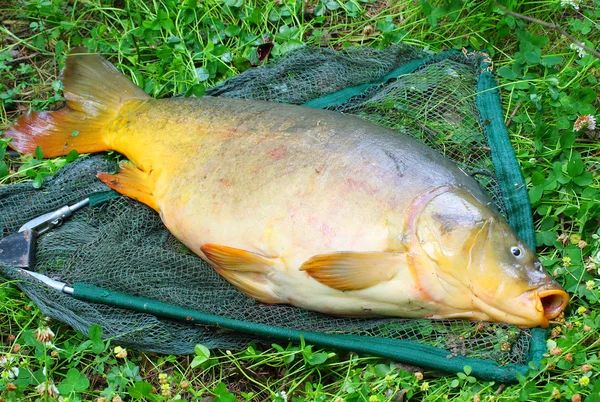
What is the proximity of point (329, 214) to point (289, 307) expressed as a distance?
49 centimetres

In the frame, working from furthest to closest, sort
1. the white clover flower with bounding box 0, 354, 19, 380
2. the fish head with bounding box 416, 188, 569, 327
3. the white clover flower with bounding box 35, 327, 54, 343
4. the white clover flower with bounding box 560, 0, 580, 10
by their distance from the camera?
the white clover flower with bounding box 560, 0, 580, 10, the white clover flower with bounding box 35, 327, 54, 343, the white clover flower with bounding box 0, 354, 19, 380, the fish head with bounding box 416, 188, 569, 327

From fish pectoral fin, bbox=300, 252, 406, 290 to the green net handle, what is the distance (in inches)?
10.8

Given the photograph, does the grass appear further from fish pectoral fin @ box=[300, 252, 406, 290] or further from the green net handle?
fish pectoral fin @ box=[300, 252, 406, 290]

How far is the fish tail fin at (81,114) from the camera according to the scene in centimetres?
369

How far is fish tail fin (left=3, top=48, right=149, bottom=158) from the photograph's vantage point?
12.1ft

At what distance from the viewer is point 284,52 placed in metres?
4.25

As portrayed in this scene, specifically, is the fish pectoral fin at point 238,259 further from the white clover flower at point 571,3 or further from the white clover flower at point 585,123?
the white clover flower at point 571,3

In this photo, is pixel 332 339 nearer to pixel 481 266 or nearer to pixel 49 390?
pixel 481 266

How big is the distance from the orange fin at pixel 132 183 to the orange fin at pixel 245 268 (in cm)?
49

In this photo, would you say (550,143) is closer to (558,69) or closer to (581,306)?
(558,69)

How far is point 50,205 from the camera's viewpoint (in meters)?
3.51

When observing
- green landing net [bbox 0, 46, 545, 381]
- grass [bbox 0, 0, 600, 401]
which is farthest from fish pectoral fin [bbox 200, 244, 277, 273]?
grass [bbox 0, 0, 600, 401]

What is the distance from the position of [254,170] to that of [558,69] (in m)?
1.88

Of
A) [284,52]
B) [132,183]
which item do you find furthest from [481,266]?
[284,52]
